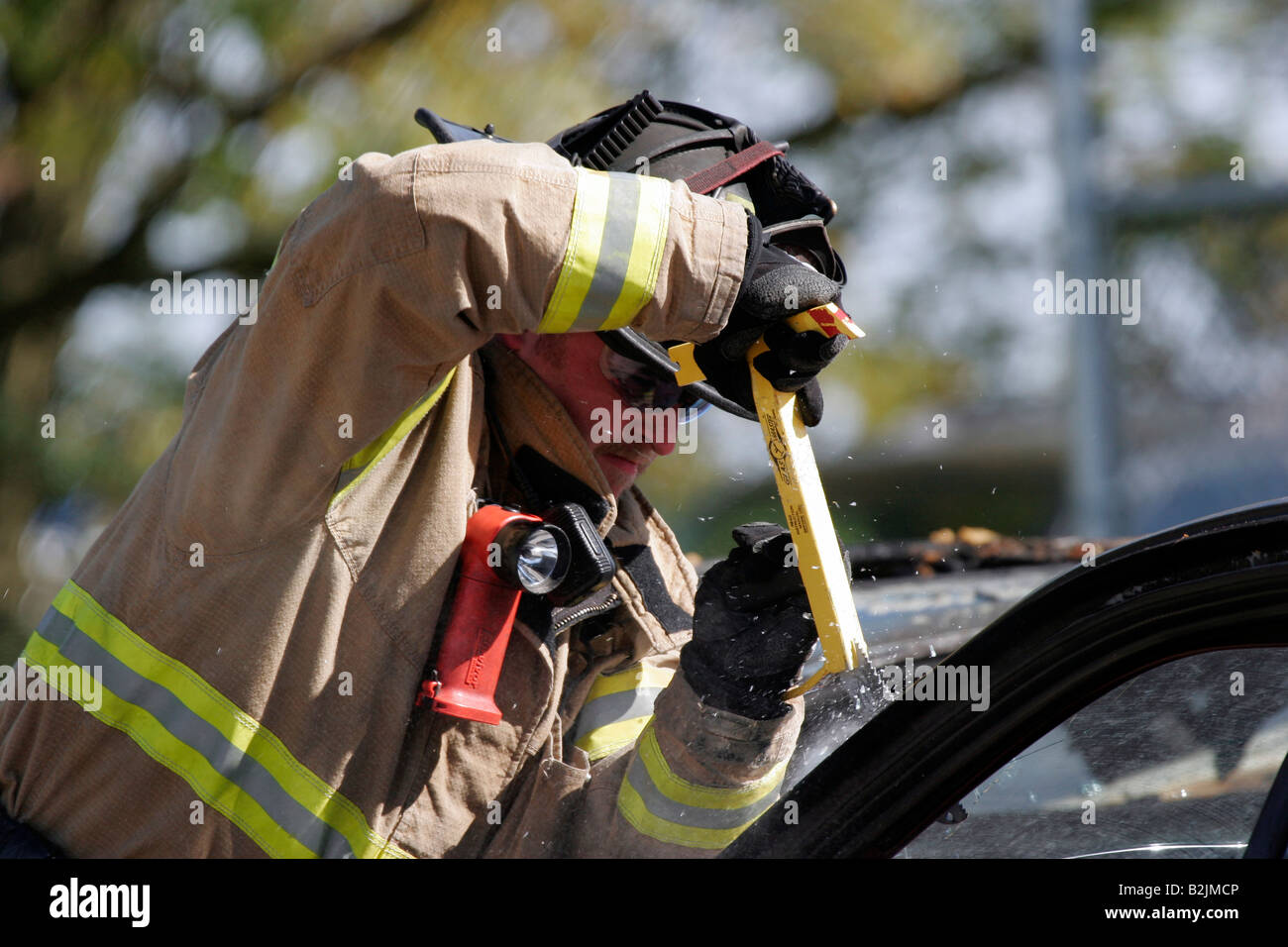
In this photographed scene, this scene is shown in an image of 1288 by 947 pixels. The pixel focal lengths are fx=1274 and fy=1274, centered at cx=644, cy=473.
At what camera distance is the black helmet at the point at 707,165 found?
1976 millimetres

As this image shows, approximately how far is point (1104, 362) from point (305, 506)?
4351mm

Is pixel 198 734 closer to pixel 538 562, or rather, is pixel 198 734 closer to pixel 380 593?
pixel 380 593

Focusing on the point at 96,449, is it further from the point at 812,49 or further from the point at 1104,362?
the point at 1104,362

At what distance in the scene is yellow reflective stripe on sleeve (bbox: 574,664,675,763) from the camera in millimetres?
2283

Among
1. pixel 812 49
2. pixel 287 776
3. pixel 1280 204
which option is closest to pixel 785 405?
pixel 287 776

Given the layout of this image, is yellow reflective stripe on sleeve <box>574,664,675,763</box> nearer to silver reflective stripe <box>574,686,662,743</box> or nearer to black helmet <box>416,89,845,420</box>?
silver reflective stripe <box>574,686,662,743</box>

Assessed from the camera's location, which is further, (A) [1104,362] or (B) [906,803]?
(A) [1104,362]

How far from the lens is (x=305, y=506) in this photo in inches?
65.6

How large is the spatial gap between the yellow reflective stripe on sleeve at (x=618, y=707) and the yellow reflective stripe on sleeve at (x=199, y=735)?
56cm

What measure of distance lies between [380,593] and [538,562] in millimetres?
229

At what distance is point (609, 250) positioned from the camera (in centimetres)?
149

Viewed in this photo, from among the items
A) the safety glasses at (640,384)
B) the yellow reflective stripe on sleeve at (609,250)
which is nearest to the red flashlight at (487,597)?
the safety glasses at (640,384)
